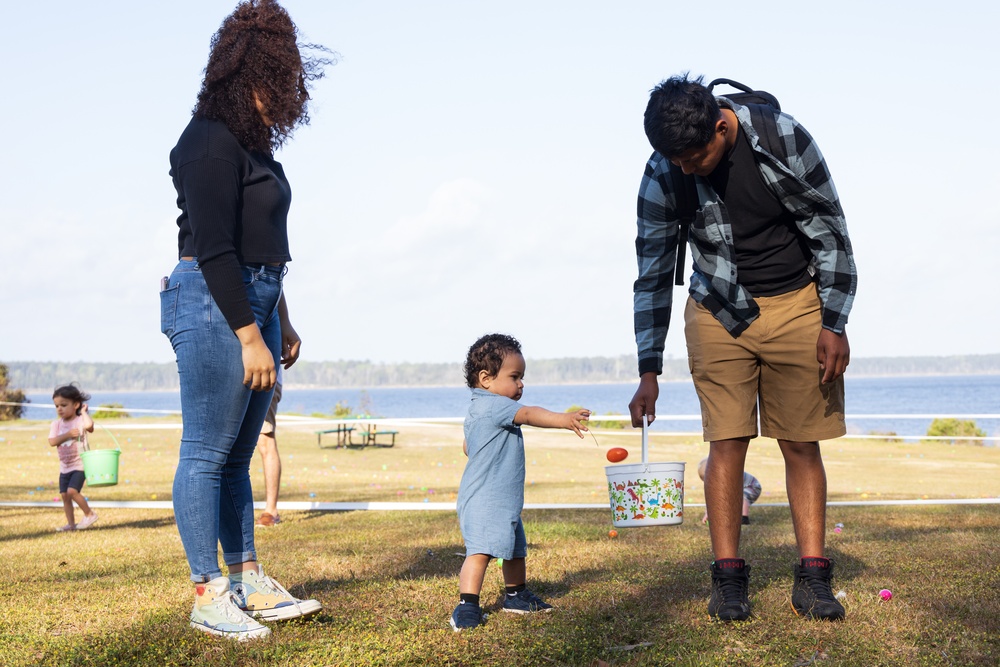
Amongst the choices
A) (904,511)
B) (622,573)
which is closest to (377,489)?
(904,511)

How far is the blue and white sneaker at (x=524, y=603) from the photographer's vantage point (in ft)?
11.9

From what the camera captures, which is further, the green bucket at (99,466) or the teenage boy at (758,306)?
the green bucket at (99,466)

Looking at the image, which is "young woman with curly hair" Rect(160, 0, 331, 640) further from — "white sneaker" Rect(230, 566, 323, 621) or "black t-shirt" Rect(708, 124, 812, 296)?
"black t-shirt" Rect(708, 124, 812, 296)

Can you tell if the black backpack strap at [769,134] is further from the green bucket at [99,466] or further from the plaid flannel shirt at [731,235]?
the green bucket at [99,466]

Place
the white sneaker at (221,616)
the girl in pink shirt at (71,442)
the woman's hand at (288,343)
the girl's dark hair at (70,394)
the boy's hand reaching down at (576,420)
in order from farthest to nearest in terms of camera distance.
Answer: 1. the girl's dark hair at (70,394)
2. the girl in pink shirt at (71,442)
3. the woman's hand at (288,343)
4. the boy's hand reaching down at (576,420)
5. the white sneaker at (221,616)

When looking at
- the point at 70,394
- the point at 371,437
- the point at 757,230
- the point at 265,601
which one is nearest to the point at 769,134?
the point at 757,230

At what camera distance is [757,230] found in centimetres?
358

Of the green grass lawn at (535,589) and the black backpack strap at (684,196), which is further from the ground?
the black backpack strap at (684,196)

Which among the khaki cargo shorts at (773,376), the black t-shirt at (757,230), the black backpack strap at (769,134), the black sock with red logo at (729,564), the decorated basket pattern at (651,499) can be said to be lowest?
the black sock with red logo at (729,564)

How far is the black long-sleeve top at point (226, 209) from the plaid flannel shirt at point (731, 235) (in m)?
1.49

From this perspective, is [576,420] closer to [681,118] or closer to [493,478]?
[493,478]

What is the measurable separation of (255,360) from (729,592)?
1.91m

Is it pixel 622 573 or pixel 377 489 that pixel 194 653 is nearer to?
pixel 622 573

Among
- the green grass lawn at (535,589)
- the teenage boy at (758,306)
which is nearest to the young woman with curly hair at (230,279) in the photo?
the green grass lawn at (535,589)
